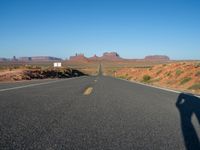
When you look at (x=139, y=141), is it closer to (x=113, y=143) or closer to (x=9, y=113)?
Result: (x=113, y=143)

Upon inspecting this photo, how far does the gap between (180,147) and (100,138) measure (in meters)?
1.10

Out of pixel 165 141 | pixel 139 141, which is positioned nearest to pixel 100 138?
pixel 139 141

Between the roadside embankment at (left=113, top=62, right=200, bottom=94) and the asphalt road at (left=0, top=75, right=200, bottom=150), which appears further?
the roadside embankment at (left=113, top=62, right=200, bottom=94)

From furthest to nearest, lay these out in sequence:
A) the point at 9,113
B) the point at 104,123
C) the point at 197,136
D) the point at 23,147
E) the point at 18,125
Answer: the point at 9,113
the point at 104,123
the point at 18,125
the point at 197,136
the point at 23,147

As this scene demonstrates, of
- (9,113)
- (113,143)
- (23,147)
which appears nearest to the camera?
(23,147)

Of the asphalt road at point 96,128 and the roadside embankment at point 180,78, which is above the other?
the asphalt road at point 96,128

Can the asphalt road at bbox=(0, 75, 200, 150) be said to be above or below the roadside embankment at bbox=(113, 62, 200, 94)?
above

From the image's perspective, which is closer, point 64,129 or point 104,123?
point 64,129

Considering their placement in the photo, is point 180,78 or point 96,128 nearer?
point 96,128

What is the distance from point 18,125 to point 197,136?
2907mm

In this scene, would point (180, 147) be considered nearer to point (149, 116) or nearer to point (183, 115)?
point (149, 116)

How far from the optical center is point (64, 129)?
4062 millimetres

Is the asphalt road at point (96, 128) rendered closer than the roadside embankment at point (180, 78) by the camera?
Yes

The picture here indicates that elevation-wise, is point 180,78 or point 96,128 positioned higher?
point 96,128
